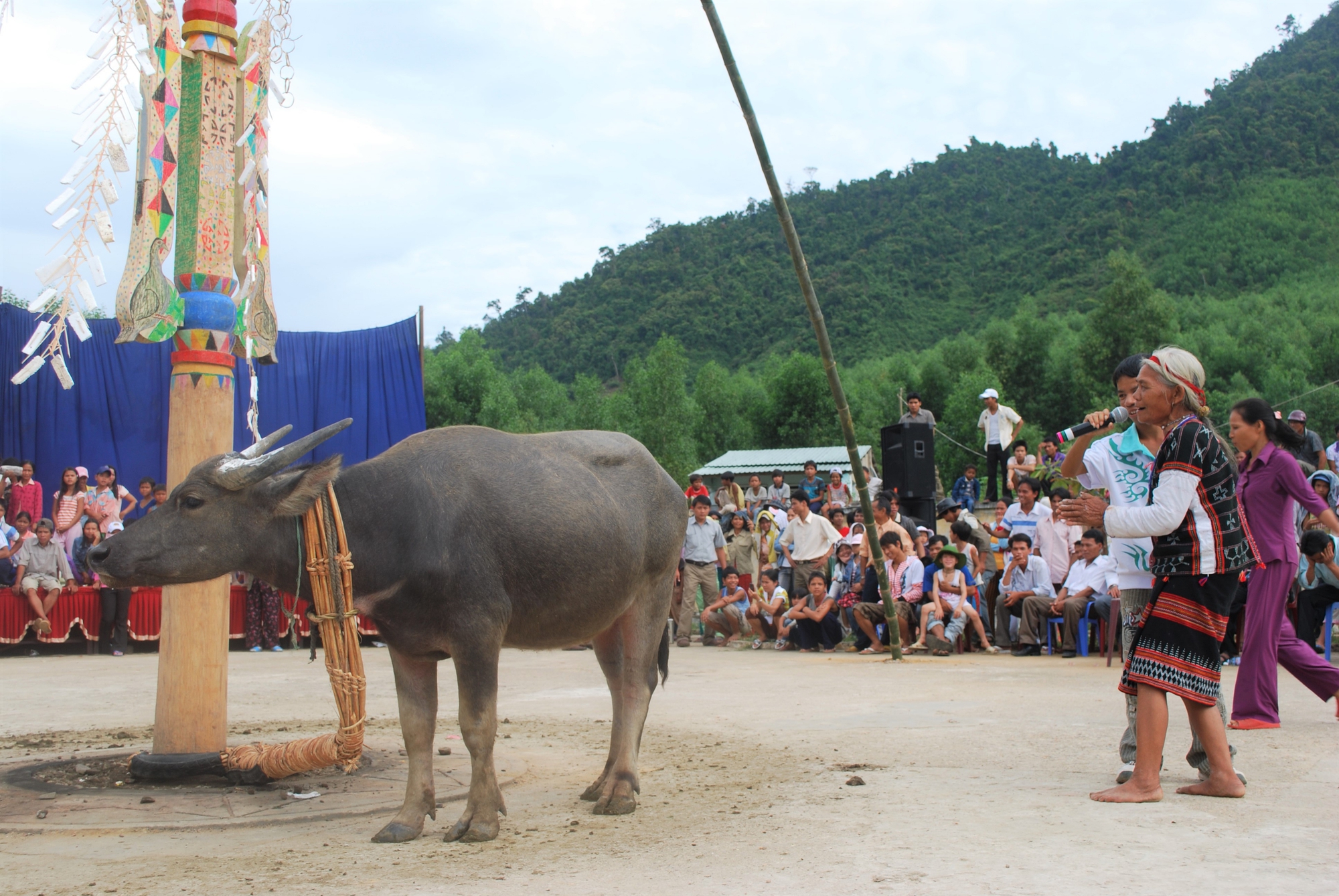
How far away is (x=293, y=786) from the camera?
529 cm

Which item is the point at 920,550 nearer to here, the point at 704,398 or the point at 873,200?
the point at 704,398

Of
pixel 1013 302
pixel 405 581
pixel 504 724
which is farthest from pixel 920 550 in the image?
pixel 1013 302

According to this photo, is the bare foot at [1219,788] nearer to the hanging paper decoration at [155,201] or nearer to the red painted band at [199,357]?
the red painted band at [199,357]

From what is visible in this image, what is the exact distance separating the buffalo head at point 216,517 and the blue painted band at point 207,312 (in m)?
1.34

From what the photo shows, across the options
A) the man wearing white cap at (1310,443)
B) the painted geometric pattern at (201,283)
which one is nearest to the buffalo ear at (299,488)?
the painted geometric pattern at (201,283)

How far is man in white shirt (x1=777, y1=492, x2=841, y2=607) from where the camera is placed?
45.0ft

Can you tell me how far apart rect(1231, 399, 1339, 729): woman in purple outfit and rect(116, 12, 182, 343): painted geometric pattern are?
19.7 feet

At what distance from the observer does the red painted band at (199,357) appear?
5.40 m

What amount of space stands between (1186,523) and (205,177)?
511 centimetres

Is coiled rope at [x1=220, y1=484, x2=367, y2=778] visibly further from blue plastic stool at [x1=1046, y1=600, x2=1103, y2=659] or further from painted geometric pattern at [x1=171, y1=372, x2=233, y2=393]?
blue plastic stool at [x1=1046, y1=600, x2=1103, y2=659]

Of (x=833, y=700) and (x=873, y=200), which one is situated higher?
(x=873, y=200)

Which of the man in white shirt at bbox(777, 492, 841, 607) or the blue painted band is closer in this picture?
the blue painted band

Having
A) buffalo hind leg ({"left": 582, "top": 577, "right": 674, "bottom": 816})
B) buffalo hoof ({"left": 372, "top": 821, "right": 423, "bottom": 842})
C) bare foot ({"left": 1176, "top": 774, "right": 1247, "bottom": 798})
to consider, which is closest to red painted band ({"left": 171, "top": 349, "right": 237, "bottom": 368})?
buffalo hind leg ({"left": 582, "top": 577, "right": 674, "bottom": 816})

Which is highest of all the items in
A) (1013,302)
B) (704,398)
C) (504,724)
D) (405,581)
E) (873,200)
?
(873,200)
